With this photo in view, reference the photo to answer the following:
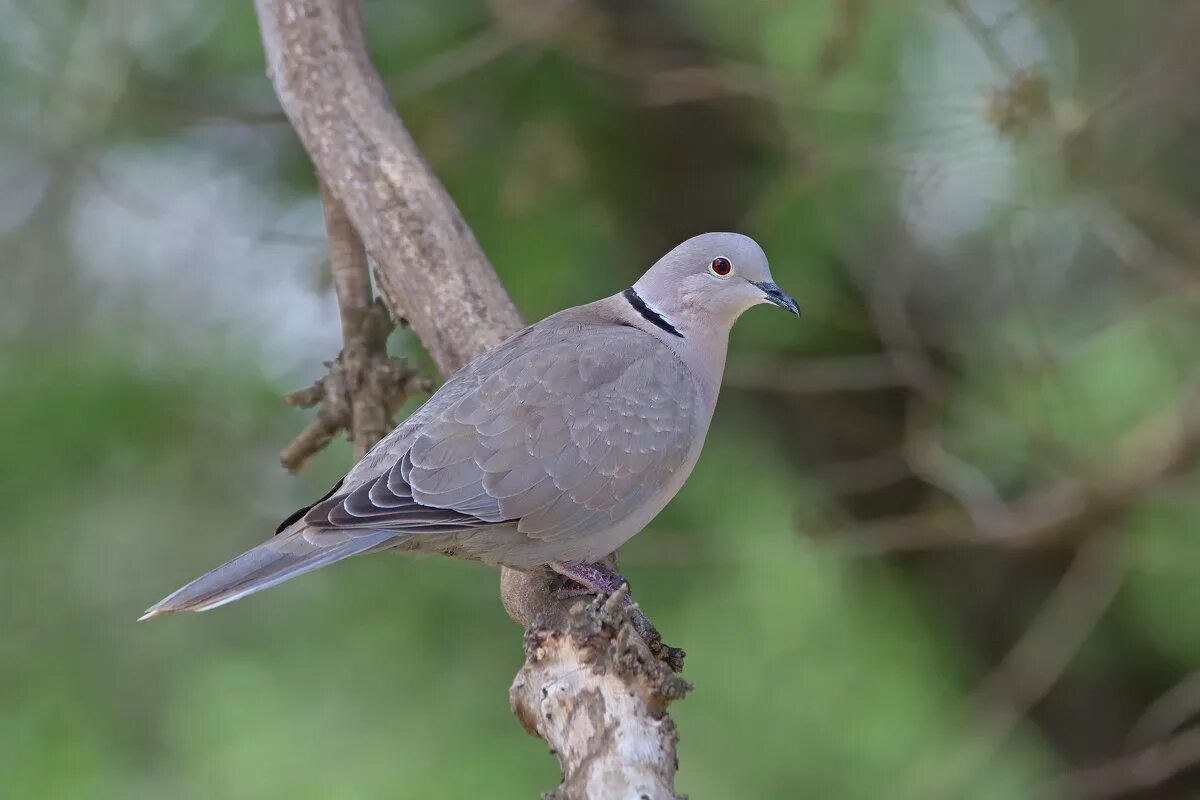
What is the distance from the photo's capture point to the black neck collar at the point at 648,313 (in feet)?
9.94

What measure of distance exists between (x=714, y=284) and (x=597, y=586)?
762mm

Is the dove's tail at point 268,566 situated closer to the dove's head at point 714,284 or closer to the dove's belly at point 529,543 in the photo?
the dove's belly at point 529,543

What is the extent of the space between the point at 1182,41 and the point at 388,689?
9.38 feet

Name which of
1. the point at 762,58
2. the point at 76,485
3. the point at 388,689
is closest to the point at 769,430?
the point at 762,58

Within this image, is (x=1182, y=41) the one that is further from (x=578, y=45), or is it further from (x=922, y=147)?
(x=578, y=45)

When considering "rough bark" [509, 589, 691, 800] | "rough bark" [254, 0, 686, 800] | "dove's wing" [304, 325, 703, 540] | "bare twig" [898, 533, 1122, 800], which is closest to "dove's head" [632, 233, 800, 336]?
"dove's wing" [304, 325, 703, 540]

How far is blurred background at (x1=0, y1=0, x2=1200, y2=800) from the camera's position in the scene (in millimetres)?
3838

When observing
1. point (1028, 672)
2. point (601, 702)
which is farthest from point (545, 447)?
point (1028, 672)

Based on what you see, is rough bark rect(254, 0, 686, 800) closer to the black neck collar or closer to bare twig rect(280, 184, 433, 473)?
bare twig rect(280, 184, 433, 473)

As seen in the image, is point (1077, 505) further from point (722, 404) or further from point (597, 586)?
point (597, 586)

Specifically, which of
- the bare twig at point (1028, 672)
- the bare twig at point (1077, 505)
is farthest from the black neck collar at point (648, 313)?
the bare twig at point (1028, 672)

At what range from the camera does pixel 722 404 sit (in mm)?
4523

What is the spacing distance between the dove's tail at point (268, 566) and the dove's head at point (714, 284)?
916 mm

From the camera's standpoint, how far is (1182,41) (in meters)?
3.69
